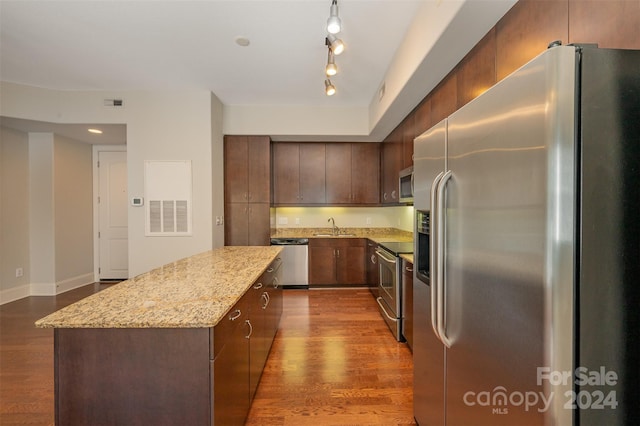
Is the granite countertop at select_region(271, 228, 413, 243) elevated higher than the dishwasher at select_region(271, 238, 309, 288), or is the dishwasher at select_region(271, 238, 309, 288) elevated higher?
the granite countertop at select_region(271, 228, 413, 243)

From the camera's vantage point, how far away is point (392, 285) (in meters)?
2.85

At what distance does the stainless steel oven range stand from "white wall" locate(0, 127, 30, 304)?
17.3 ft

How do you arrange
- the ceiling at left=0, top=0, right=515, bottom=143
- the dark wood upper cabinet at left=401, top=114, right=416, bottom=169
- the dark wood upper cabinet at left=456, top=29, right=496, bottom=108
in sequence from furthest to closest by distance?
the dark wood upper cabinet at left=401, top=114, right=416, bottom=169
the ceiling at left=0, top=0, right=515, bottom=143
the dark wood upper cabinet at left=456, top=29, right=496, bottom=108

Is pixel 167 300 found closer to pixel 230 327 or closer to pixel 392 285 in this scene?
pixel 230 327

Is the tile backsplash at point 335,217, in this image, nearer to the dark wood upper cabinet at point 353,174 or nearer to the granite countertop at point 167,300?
the dark wood upper cabinet at point 353,174

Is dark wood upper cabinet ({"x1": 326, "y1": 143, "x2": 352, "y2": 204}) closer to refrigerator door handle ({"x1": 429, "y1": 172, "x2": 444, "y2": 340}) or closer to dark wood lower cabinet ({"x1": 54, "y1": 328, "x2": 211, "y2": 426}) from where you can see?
refrigerator door handle ({"x1": 429, "y1": 172, "x2": 444, "y2": 340})

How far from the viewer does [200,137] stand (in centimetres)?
372

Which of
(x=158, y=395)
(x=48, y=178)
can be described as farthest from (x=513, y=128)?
(x=48, y=178)

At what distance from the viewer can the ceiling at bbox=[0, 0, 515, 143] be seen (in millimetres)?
2150

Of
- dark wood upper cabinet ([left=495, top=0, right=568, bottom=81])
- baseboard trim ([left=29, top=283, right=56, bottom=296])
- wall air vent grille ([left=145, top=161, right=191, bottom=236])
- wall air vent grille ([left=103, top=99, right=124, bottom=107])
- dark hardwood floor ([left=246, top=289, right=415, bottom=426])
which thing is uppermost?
wall air vent grille ([left=103, top=99, right=124, bottom=107])

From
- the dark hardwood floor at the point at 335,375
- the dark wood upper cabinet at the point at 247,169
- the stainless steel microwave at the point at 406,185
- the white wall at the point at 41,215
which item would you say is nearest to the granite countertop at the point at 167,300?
the dark hardwood floor at the point at 335,375

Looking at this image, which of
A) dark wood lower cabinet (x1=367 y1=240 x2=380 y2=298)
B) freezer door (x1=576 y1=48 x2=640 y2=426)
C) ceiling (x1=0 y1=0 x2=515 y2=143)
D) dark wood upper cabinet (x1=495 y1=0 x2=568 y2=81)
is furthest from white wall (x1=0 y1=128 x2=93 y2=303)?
freezer door (x1=576 y1=48 x2=640 y2=426)

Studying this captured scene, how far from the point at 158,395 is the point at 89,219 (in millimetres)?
5122

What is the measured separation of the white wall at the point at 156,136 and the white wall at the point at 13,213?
0.95 meters
